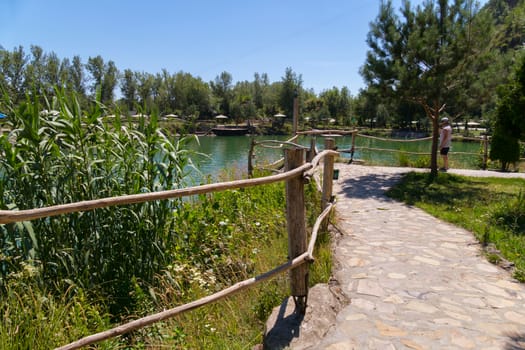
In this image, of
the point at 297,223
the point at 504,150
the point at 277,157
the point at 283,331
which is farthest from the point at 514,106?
the point at 277,157

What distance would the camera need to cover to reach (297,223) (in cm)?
268

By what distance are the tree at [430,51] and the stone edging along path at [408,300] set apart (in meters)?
4.64

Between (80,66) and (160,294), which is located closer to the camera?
(160,294)

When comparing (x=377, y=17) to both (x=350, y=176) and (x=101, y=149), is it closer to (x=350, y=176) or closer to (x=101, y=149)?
(x=350, y=176)

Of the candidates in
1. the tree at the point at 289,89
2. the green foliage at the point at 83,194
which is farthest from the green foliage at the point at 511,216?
the tree at the point at 289,89

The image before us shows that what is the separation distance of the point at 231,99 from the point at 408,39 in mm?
60173

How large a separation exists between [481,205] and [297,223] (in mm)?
5156

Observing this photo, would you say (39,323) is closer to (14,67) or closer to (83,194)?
(83,194)

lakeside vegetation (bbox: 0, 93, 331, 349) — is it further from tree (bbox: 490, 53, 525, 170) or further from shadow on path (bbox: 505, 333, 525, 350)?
tree (bbox: 490, 53, 525, 170)

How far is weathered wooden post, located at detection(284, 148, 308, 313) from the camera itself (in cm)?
265

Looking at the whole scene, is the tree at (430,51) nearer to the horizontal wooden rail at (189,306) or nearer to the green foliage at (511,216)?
the green foliage at (511,216)

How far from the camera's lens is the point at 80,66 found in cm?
5375

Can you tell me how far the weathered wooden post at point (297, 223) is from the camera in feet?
8.70

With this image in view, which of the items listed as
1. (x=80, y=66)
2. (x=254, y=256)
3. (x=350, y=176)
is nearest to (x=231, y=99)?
(x=80, y=66)
